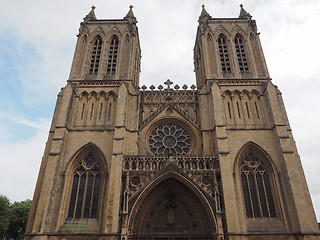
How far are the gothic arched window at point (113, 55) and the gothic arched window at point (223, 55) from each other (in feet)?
36.6

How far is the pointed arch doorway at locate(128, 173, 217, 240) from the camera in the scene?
15906 mm

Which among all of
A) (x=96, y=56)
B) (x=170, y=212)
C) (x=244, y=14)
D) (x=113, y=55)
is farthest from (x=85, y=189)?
(x=244, y=14)

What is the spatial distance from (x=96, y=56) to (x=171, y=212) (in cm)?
1727

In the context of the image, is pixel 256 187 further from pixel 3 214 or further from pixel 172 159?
pixel 3 214

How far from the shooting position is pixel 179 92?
23406 mm

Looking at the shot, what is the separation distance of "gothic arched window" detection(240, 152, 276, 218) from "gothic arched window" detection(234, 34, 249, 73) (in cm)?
933

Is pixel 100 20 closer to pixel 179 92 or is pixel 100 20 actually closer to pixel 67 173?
pixel 179 92

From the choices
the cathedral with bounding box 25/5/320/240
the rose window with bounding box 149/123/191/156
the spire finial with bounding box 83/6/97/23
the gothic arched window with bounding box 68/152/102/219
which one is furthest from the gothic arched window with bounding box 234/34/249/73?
the spire finial with bounding box 83/6/97/23

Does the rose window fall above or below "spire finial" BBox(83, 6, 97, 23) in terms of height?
below

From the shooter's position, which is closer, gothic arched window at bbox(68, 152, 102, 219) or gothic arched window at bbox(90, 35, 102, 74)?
gothic arched window at bbox(68, 152, 102, 219)

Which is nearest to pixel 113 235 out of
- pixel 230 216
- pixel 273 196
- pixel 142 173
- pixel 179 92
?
pixel 142 173

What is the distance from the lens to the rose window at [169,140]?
66.3ft

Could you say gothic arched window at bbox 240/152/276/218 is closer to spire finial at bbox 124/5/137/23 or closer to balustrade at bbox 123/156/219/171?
balustrade at bbox 123/156/219/171

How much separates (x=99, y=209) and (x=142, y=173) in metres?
3.95
